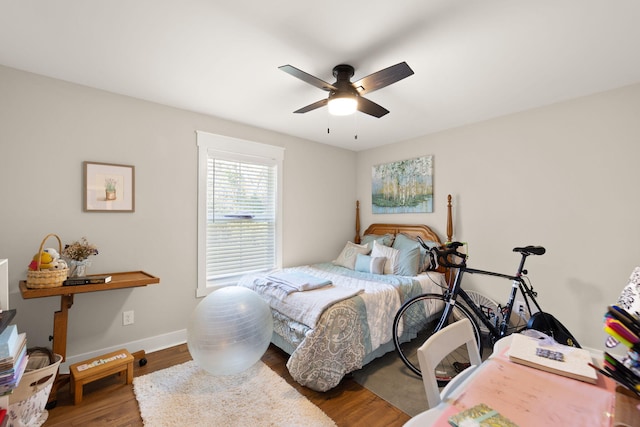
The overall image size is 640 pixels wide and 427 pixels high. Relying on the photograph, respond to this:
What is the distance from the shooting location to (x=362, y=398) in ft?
7.04

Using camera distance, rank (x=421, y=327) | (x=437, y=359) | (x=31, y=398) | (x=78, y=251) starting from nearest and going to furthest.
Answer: (x=437, y=359)
(x=31, y=398)
(x=78, y=251)
(x=421, y=327)

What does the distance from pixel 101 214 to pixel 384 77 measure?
106 inches

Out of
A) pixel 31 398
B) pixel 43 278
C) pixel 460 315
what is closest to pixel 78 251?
pixel 43 278

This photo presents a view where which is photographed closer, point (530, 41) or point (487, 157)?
point (530, 41)

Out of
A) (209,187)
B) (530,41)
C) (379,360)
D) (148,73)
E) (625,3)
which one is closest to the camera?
(625,3)

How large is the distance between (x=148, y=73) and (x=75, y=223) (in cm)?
Answer: 145

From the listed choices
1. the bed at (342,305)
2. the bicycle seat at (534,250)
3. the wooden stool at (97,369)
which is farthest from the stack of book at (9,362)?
the bicycle seat at (534,250)

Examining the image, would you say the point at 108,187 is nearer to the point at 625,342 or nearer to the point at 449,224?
the point at 625,342

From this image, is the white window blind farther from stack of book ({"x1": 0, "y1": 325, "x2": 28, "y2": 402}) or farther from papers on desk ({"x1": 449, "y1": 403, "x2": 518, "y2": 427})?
papers on desk ({"x1": 449, "y1": 403, "x2": 518, "y2": 427})

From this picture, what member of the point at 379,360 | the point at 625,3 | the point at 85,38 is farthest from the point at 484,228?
the point at 85,38

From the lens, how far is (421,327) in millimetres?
3033

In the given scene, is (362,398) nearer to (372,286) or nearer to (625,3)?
(372,286)

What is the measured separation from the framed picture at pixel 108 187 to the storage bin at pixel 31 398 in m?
1.30

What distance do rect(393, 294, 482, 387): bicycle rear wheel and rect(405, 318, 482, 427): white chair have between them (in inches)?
52.4
